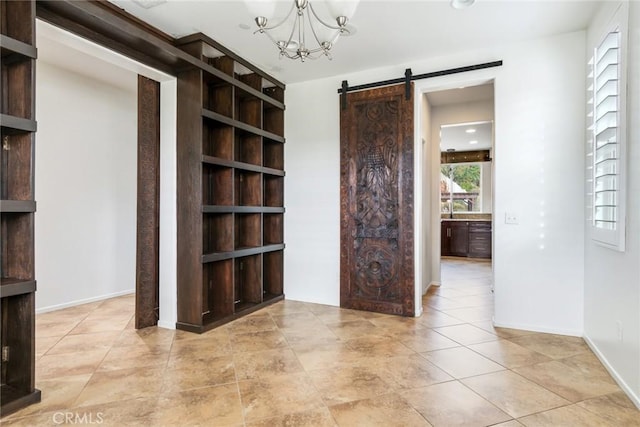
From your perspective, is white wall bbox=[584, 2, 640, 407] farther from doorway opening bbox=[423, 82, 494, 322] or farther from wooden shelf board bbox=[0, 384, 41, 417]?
wooden shelf board bbox=[0, 384, 41, 417]

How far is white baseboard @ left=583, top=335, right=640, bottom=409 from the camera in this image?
2062mm

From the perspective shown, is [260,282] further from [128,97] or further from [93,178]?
[128,97]

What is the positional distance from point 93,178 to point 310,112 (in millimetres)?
2949

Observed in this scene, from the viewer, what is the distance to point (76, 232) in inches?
169

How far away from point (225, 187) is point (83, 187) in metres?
2.10

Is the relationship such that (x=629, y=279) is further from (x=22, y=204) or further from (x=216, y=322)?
(x=22, y=204)

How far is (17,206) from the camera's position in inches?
78.7

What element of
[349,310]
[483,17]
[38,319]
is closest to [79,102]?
[38,319]

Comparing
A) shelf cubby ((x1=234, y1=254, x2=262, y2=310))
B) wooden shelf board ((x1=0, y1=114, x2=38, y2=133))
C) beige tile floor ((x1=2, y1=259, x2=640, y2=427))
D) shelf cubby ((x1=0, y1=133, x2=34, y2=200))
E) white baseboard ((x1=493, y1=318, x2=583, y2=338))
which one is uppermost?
wooden shelf board ((x1=0, y1=114, x2=38, y2=133))

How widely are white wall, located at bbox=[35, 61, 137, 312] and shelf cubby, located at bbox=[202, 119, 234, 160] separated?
1.56 m

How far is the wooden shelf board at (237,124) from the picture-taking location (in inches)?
132

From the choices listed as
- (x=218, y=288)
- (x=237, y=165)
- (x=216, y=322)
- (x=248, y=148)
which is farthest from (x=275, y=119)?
(x=216, y=322)

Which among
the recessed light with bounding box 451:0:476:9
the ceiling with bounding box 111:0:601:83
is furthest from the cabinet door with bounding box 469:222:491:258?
the recessed light with bounding box 451:0:476:9

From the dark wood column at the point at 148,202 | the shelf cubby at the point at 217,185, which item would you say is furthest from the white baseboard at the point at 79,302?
the shelf cubby at the point at 217,185
